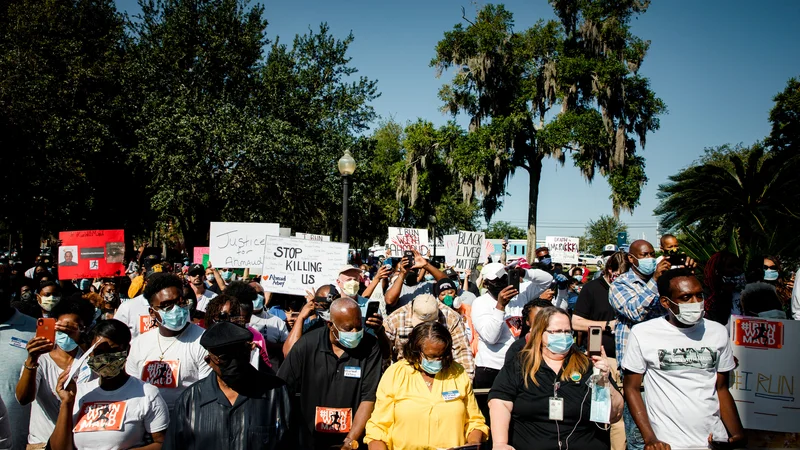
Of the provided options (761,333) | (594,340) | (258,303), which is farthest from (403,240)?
(594,340)

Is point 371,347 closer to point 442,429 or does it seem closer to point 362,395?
point 362,395

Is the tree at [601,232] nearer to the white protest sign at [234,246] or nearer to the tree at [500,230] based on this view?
the tree at [500,230]

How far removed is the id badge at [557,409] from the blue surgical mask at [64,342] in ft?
11.7

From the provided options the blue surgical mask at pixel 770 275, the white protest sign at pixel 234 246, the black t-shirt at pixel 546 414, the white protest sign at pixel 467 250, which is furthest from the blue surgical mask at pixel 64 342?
the white protest sign at pixel 467 250

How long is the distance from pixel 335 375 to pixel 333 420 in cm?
33

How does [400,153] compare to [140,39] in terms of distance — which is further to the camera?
[400,153]

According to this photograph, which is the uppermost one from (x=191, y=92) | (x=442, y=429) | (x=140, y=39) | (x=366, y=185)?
(x=140, y=39)

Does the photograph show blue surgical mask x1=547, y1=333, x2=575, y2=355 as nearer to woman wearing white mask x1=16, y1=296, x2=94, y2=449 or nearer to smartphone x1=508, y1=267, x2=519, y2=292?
smartphone x1=508, y1=267, x2=519, y2=292

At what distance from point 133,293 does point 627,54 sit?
83.6ft

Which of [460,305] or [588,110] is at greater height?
[588,110]

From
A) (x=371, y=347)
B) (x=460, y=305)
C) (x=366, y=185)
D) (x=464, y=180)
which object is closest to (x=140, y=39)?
(x=366, y=185)

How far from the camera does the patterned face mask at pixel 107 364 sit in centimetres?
392

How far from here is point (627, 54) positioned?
94.7ft

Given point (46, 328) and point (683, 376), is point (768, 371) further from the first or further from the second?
point (46, 328)
